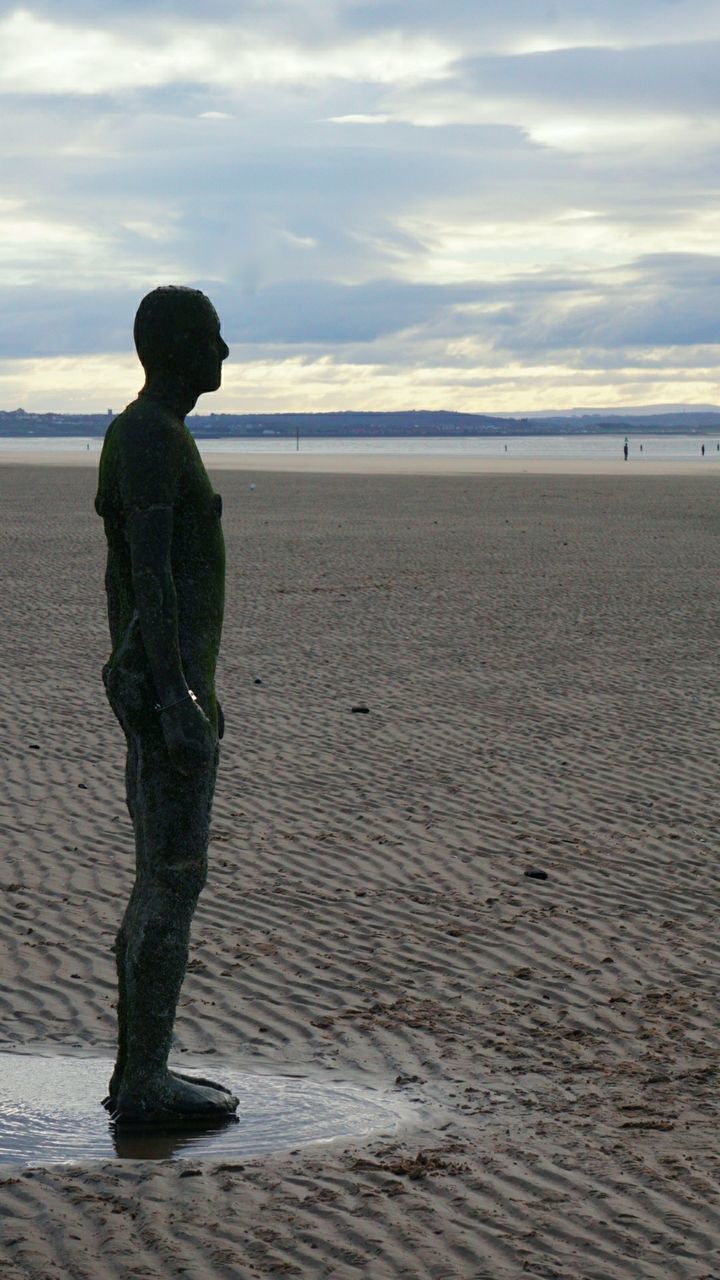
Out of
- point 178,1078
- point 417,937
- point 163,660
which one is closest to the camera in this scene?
point 163,660

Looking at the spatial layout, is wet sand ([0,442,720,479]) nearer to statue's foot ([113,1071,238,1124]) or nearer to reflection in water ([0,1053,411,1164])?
reflection in water ([0,1053,411,1164])

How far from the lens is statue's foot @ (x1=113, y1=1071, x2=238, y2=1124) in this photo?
20.8ft

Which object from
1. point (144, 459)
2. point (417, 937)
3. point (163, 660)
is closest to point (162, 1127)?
point (163, 660)

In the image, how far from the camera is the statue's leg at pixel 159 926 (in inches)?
243

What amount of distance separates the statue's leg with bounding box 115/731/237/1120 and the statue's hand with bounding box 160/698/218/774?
8 cm

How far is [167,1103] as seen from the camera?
6.38m

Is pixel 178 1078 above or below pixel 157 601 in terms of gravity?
below

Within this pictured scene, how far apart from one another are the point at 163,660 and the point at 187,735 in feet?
0.95

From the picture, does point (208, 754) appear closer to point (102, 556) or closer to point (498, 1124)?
point (498, 1124)

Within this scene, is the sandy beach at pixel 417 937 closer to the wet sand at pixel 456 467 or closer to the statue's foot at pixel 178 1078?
the statue's foot at pixel 178 1078

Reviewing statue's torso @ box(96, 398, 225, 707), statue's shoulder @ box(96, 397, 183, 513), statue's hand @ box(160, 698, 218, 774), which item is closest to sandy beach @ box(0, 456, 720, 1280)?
statue's hand @ box(160, 698, 218, 774)

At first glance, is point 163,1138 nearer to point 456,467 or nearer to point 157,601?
point 157,601

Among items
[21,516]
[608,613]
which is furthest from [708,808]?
[21,516]

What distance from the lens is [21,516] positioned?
44.4 metres
